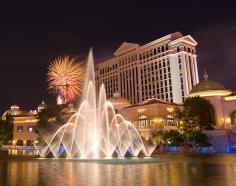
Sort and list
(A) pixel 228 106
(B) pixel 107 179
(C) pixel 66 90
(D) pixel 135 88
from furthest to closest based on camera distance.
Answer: (D) pixel 135 88 < (A) pixel 228 106 < (C) pixel 66 90 < (B) pixel 107 179

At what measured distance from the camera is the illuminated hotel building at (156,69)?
92.6 m

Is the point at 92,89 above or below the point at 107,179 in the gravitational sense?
above

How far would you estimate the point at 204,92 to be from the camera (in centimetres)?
5975

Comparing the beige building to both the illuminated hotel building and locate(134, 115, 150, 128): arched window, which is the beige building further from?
the illuminated hotel building

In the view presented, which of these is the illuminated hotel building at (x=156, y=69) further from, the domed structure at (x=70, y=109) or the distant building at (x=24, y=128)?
the distant building at (x=24, y=128)

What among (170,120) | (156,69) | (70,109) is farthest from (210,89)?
(156,69)

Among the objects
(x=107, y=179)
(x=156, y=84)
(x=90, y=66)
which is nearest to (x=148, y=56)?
(x=156, y=84)

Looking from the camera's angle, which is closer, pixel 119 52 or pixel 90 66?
pixel 90 66

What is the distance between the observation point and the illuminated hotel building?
304ft

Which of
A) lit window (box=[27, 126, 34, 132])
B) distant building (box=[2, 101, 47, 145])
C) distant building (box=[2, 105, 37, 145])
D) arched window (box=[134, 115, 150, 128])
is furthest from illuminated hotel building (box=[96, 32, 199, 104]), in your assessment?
lit window (box=[27, 126, 34, 132])

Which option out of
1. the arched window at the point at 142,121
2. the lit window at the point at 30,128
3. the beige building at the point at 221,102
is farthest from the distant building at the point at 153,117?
the lit window at the point at 30,128

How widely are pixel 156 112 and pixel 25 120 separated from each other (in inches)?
1996

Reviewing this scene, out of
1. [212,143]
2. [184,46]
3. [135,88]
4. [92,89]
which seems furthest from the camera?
[135,88]

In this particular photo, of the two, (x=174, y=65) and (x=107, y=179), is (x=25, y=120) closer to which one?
(x=174, y=65)
